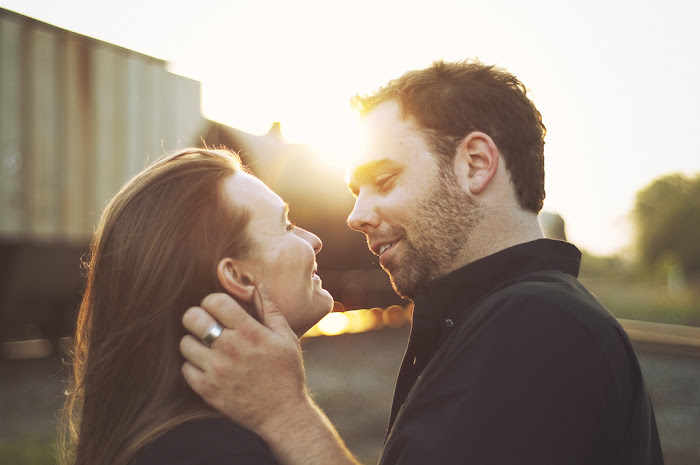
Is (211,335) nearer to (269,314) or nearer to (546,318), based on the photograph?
(269,314)

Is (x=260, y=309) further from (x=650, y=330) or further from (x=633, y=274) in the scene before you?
(x=633, y=274)

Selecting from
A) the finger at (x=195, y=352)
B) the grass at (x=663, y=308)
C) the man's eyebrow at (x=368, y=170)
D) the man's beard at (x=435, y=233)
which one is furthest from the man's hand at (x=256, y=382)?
the grass at (x=663, y=308)

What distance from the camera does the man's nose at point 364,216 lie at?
101 inches

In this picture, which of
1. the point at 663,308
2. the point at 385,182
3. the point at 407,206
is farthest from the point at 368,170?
the point at 663,308

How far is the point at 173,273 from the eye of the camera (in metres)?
1.84

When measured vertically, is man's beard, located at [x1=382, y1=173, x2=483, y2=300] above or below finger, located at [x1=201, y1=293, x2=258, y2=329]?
above

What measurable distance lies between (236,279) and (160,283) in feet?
0.81

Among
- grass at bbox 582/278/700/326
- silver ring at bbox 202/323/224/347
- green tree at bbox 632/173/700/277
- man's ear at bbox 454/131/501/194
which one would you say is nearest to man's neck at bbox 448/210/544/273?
man's ear at bbox 454/131/501/194

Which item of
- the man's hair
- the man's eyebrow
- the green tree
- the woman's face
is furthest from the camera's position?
the green tree

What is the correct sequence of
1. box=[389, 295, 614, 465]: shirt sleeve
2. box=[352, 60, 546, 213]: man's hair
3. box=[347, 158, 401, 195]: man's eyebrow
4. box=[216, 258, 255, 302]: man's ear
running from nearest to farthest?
box=[389, 295, 614, 465]: shirt sleeve
box=[216, 258, 255, 302]: man's ear
box=[352, 60, 546, 213]: man's hair
box=[347, 158, 401, 195]: man's eyebrow

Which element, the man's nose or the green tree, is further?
the green tree

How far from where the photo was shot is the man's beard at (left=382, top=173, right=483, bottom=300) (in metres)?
2.32

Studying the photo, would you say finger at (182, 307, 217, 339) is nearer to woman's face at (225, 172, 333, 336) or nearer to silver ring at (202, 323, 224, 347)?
silver ring at (202, 323, 224, 347)

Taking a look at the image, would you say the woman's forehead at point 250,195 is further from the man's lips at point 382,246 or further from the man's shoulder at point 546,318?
the man's shoulder at point 546,318
